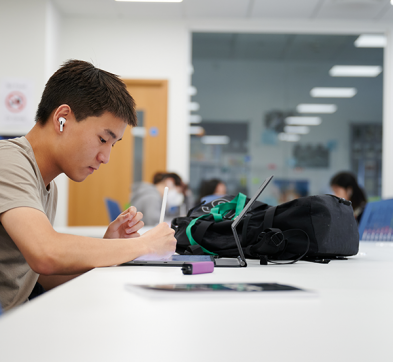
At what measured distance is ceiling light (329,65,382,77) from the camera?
529 centimetres

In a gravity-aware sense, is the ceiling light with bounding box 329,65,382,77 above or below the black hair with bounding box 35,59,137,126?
above

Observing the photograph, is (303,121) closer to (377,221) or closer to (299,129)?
(299,129)

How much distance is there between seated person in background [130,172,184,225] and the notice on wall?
1.52 meters

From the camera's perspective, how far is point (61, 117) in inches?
42.4

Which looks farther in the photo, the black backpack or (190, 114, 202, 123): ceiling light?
(190, 114, 202, 123): ceiling light

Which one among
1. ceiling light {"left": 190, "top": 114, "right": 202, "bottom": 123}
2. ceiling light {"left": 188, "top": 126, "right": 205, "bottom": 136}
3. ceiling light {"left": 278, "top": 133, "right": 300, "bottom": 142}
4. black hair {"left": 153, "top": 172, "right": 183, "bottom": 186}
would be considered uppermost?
ceiling light {"left": 190, "top": 114, "right": 202, "bottom": 123}

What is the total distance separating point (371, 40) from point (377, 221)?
3263 mm

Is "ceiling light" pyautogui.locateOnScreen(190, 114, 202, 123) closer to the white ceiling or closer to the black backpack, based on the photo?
the white ceiling

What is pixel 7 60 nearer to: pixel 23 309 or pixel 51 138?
pixel 51 138

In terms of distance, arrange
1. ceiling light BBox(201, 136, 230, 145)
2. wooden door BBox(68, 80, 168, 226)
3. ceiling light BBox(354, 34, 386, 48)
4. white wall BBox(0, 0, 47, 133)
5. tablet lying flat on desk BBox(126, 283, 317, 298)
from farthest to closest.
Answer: ceiling light BBox(201, 136, 230, 145) → ceiling light BBox(354, 34, 386, 48) → wooden door BBox(68, 80, 168, 226) → white wall BBox(0, 0, 47, 133) → tablet lying flat on desk BBox(126, 283, 317, 298)

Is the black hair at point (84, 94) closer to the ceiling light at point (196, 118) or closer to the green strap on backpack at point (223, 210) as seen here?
the green strap on backpack at point (223, 210)

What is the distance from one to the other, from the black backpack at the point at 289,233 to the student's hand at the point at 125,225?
160mm

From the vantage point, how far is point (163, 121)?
4.57m

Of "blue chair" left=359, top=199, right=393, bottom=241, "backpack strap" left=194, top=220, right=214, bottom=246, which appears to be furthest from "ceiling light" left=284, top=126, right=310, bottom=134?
"backpack strap" left=194, top=220, right=214, bottom=246
